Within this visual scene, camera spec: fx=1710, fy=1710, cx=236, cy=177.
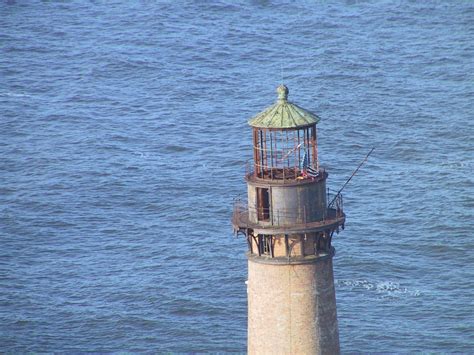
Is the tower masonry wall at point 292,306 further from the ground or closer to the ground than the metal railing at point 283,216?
closer to the ground

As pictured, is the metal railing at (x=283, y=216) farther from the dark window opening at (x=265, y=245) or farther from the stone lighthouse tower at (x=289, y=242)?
the dark window opening at (x=265, y=245)

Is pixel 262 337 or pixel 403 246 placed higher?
pixel 262 337

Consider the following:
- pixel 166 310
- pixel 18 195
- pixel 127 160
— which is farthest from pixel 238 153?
pixel 166 310

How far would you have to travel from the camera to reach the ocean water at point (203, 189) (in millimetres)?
113250

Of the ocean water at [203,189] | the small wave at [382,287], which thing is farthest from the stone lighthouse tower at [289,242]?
the small wave at [382,287]

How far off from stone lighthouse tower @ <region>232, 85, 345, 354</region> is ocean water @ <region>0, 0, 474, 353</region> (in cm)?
4206

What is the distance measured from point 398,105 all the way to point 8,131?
39745 mm

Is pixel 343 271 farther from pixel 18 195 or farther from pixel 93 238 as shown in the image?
pixel 18 195

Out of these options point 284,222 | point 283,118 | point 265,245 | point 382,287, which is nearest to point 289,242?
point 284,222

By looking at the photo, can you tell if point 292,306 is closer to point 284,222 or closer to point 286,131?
point 284,222

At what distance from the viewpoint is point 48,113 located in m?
179

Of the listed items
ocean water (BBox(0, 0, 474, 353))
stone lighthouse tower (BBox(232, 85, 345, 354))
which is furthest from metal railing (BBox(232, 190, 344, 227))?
ocean water (BBox(0, 0, 474, 353))

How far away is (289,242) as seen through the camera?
2480 inches

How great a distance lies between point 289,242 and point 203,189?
84.8 meters
